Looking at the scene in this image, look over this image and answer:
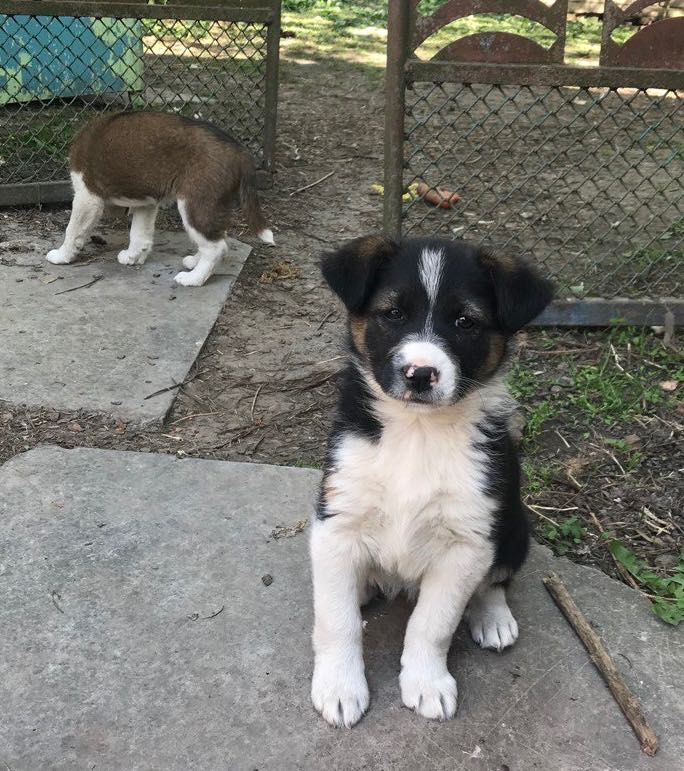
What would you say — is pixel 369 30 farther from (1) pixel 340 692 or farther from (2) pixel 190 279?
(1) pixel 340 692

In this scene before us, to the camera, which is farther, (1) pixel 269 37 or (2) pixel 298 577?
(1) pixel 269 37

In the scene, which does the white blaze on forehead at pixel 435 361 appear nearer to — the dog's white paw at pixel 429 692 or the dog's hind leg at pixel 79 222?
the dog's white paw at pixel 429 692

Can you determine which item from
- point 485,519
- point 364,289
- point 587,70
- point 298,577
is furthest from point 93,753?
point 587,70

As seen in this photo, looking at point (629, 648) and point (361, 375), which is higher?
point (361, 375)

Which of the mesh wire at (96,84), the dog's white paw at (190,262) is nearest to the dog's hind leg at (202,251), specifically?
the dog's white paw at (190,262)

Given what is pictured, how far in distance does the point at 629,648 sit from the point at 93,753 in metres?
1.68

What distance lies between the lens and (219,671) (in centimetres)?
281

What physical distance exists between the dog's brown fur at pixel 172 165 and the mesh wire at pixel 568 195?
1.14 m

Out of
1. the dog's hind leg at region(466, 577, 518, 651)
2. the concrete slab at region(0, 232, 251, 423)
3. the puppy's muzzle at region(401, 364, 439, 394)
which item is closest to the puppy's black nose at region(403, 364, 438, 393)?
the puppy's muzzle at region(401, 364, 439, 394)

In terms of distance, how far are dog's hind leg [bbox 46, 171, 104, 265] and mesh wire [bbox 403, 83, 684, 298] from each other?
205cm

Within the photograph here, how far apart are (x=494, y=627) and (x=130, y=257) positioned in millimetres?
3892

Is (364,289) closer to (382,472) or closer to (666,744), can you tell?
(382,472)

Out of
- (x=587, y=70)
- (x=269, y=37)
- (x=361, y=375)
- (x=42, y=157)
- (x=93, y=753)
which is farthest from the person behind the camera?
(x=42, y=157)

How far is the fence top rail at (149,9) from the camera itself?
5.94 metres
